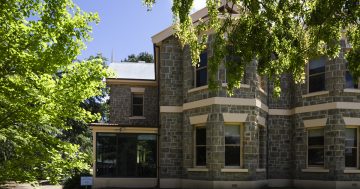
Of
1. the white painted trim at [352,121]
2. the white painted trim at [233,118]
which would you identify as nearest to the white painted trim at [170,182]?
the white painted trim at [233,118]

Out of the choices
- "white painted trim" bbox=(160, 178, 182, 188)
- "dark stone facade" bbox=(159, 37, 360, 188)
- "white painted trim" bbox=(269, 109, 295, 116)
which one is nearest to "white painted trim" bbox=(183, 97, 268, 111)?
"dark stone facade" bbox=(159, 37, 360, 188)

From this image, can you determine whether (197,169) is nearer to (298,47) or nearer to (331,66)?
(331,66)

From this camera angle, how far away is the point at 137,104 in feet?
78.3

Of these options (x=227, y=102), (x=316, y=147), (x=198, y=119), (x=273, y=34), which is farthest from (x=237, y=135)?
(x=273, y=34)

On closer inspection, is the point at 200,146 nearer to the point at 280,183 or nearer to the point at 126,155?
the point at 126,155

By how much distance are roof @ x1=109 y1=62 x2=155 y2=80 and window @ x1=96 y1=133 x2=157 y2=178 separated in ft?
15.5

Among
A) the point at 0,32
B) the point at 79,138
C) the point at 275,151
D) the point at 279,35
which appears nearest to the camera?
the point at 279,35

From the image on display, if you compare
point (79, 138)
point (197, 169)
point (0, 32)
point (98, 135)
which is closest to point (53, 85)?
point (0, 32)

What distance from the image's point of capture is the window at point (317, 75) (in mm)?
18203

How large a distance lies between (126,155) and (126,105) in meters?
4.42

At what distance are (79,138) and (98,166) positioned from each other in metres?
15.1

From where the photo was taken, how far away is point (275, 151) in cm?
1925

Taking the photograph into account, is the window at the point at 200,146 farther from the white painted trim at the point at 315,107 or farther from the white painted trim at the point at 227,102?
the white painted trim at the point at 315,107

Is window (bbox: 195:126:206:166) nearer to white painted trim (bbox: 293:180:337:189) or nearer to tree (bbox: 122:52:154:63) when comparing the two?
white painted trim (bbox: 293:180:337:189)
